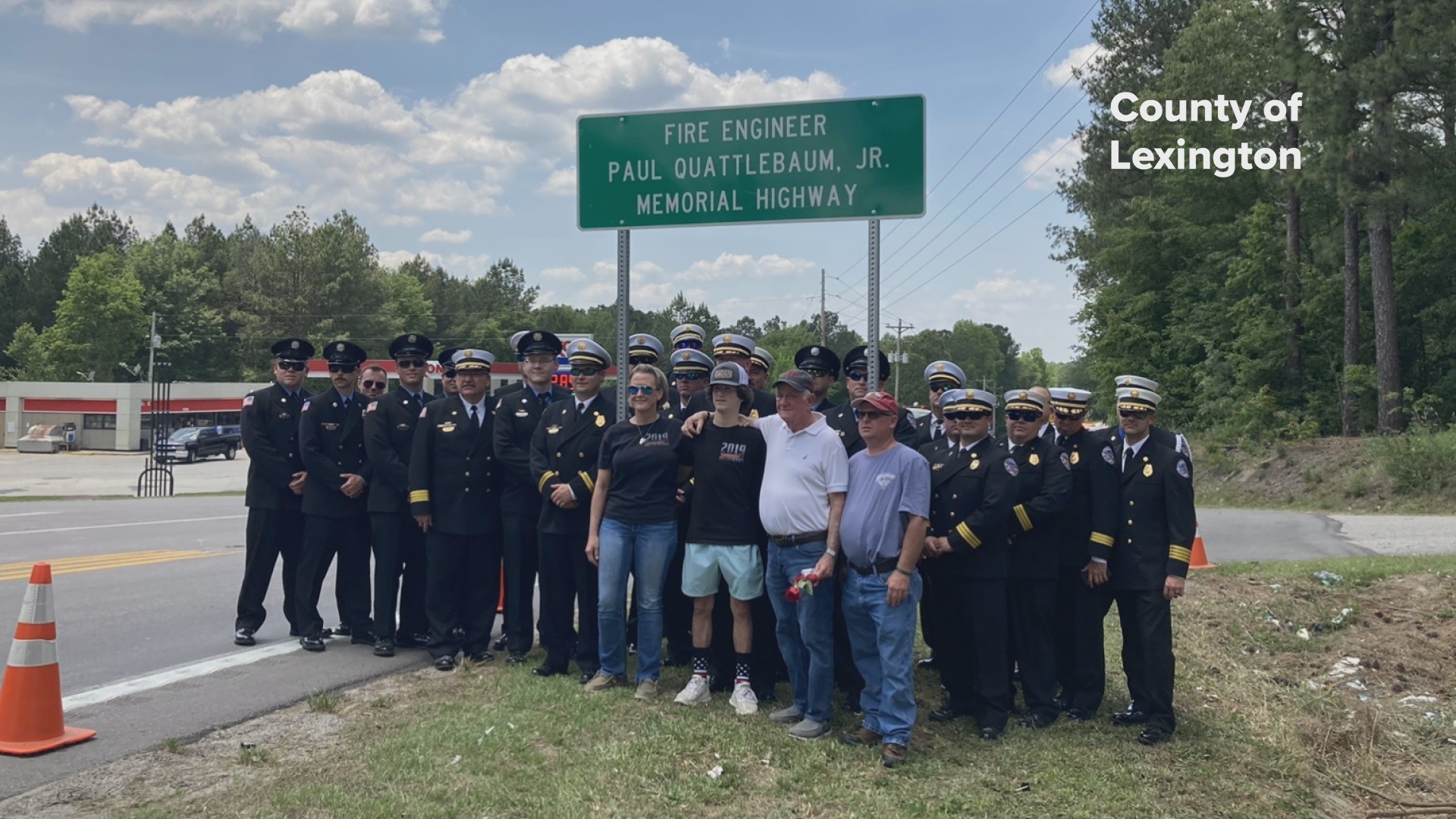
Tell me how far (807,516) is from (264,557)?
4614mm

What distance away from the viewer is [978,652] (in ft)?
21.1

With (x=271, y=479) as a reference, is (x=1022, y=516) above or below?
below

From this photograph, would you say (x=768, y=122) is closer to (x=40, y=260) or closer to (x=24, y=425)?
(x=24, y=425)

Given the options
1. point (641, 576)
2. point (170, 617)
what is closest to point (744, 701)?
point (641, 576)

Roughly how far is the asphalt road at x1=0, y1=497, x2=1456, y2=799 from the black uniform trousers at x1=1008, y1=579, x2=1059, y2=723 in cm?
411

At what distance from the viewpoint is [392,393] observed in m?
8.34

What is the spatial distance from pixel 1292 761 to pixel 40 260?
339 ft

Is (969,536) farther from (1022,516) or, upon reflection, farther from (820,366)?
(820,366)

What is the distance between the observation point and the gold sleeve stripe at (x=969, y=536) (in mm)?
6305

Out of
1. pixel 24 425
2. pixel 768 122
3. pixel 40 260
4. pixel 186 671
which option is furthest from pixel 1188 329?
pixel 40 260

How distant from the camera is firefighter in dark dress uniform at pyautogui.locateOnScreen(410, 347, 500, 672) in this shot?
7.75 m

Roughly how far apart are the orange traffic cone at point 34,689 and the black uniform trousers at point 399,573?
2.32 meters

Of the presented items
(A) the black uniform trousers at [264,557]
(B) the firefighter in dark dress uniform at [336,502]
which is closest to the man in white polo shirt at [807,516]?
(B) the firefighter in dark dress uniform at [336,502]

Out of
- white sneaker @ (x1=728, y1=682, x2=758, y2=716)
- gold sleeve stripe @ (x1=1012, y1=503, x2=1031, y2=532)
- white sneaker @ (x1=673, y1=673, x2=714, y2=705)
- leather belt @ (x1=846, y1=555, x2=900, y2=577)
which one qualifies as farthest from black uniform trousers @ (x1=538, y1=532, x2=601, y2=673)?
gold sleeve stripe @ (x1=1012, y1=503, x2=1031, y2=532)
